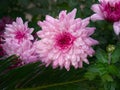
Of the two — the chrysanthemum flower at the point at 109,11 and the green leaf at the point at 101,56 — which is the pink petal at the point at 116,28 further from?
the green leaf at the point at 101,56

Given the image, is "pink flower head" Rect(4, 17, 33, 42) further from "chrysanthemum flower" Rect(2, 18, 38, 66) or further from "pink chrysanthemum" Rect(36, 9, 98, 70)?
"pink chrysanthemum" Rect(36, 9, 98, 70)

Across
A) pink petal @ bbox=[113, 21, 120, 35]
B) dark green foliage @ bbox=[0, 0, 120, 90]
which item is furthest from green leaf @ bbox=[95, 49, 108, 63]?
pink petal @ bbox=[113, 21, 120, 35]

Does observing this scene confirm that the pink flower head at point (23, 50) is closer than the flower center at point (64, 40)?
No

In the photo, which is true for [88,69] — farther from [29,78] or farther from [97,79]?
[29,78]

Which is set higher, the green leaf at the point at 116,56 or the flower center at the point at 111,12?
the flower center at the point at 111,12

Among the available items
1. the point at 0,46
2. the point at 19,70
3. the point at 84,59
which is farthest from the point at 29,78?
the point at 84,59

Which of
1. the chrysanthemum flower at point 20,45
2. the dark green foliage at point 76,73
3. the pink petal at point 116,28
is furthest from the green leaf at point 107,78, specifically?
the chrysanthemum flower at point 20,45

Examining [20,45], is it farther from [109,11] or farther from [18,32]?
[109,11]
